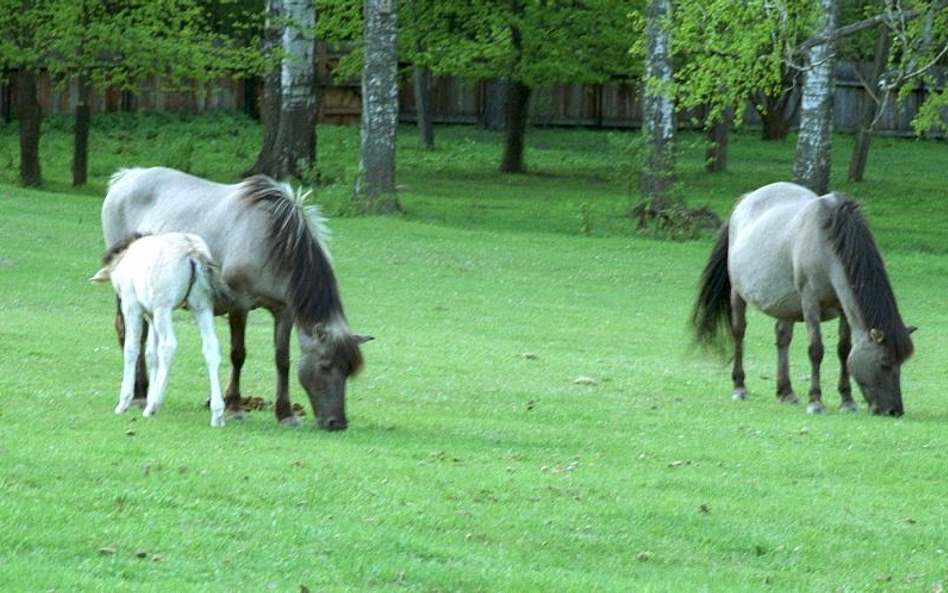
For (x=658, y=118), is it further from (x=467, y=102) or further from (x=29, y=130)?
(x=467, y=102)

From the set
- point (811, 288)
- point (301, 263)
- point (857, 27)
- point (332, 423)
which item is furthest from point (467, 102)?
point (332, 423)

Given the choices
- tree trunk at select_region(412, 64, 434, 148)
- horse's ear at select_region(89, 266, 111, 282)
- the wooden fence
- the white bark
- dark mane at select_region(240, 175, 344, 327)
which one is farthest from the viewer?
the wooden fence

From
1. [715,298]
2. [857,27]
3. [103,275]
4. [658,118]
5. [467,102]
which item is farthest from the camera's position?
[467,102]

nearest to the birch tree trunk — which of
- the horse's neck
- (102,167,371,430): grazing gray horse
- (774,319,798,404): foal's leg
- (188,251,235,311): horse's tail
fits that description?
(774,319,798,404): foal's leg

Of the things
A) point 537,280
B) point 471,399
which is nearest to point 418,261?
point 537,280

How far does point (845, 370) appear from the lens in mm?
13930

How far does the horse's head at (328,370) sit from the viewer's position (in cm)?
1112

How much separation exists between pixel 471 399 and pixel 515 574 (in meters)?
5.78

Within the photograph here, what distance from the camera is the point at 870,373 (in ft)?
43.9

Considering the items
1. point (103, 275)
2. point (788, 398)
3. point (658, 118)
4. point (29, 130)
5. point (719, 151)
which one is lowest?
point (788, 398)

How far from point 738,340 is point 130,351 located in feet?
20.2

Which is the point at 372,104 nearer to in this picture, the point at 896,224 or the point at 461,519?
the point at 896,224

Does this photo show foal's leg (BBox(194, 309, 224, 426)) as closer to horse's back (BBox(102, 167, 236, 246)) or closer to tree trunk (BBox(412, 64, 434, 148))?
horse's back (BBox(102, 167, 236, 246))

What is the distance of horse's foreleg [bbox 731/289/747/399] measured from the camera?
14688 mm
